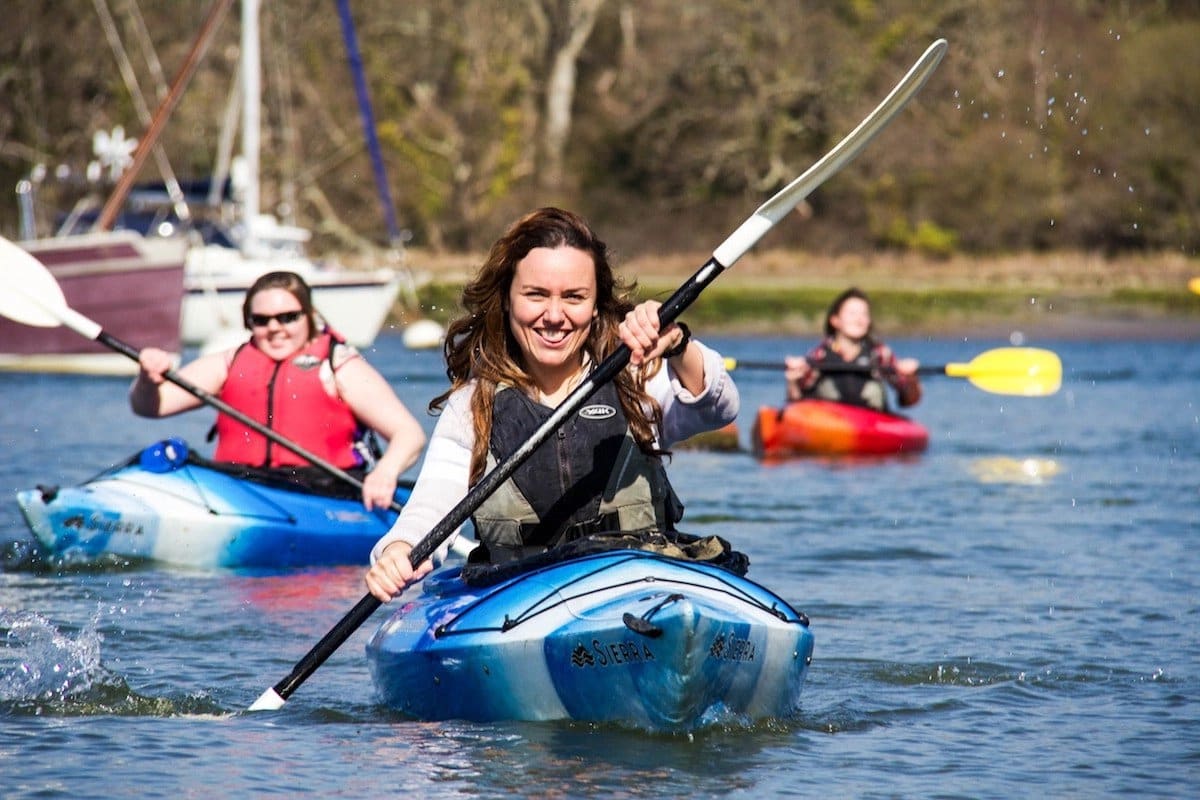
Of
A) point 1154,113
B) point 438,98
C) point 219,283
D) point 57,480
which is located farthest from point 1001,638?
point 438,98

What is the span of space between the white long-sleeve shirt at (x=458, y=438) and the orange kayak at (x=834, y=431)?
7263 mm

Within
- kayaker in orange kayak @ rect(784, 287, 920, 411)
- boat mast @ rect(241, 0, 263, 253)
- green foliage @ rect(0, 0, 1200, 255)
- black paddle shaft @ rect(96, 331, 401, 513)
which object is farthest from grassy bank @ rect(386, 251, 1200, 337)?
black paddle shaft @ rect(96, 331, 401, 513)

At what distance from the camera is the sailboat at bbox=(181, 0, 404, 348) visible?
19953 millimetres

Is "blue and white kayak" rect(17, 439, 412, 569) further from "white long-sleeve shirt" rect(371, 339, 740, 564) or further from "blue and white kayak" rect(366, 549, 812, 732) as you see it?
"white long-sleeve shirt" rect(371, 339, 740, 564)

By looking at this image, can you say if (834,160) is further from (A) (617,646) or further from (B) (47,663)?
(B) (47,663)

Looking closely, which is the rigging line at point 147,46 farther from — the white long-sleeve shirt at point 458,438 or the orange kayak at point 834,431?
the white long-sleeve shirt at point 458,438

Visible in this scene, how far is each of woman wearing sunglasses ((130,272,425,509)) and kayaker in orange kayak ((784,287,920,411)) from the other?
4343 millimetres

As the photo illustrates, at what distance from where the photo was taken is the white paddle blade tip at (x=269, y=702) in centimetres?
506

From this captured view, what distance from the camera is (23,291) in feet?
23.4

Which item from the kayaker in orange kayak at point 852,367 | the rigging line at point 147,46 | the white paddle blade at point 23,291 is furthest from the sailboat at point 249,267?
the white paddle blade at point 23,291

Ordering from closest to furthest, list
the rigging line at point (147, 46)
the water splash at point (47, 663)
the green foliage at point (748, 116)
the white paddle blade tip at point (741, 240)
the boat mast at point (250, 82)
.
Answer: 1. the white paddle blade tip at point (741, 240)
2. the water splash at point (47, 663)
3. the boat mast at point (250, 82)
4. the rigging line at point (147, 46)
5. the green foliage at point (748, 116)

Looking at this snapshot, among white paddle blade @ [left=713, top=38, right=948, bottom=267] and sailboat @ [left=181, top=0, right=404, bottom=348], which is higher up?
sailboat @ [left=181, top=0, right=404, bottom=348]

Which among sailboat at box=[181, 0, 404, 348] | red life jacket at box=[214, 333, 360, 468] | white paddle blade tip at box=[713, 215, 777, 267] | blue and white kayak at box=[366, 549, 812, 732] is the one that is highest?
sailboat at box=[181, 0, 404, 348]

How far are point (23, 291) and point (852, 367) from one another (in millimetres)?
5799
